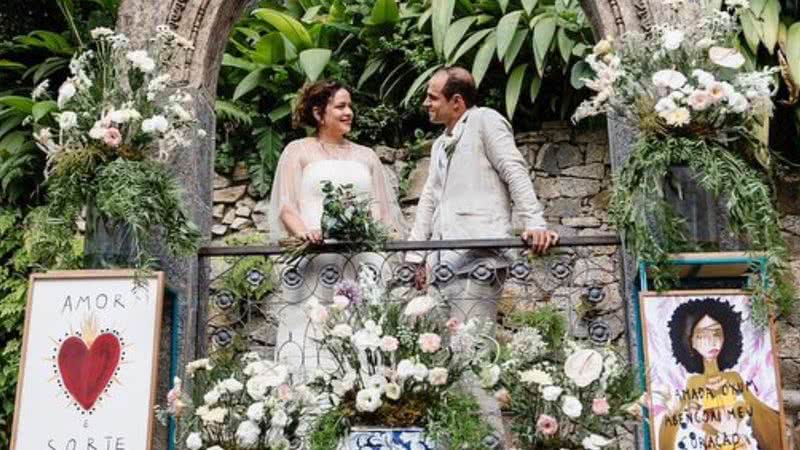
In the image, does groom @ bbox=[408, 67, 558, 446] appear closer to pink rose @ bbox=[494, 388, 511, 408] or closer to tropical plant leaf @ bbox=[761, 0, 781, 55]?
pink rose @ bbox=[494, 388, 511, 408]

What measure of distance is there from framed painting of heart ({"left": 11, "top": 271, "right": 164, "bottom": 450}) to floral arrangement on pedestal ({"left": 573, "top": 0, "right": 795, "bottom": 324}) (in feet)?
6.11

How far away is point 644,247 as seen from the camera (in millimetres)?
3643

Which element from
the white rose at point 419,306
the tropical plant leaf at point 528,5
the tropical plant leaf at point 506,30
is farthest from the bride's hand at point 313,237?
the tropical plant leaf at point 528,5

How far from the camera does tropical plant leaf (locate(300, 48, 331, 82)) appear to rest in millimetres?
6012

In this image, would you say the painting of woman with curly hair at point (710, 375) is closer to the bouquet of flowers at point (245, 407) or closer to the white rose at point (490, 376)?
the white rose at point (490, 376)

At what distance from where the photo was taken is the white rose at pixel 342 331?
3.37 m

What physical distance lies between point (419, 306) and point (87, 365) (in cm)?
130

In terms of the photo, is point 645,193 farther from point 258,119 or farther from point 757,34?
point 258,119

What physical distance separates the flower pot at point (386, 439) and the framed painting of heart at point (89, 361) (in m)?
0.78

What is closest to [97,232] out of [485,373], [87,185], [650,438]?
[87,185]

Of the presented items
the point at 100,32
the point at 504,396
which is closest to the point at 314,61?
the point at 100,32

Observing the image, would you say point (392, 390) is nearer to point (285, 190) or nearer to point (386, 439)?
point (386, 439)

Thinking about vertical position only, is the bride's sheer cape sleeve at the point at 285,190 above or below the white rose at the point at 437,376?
above

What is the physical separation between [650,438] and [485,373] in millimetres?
664
